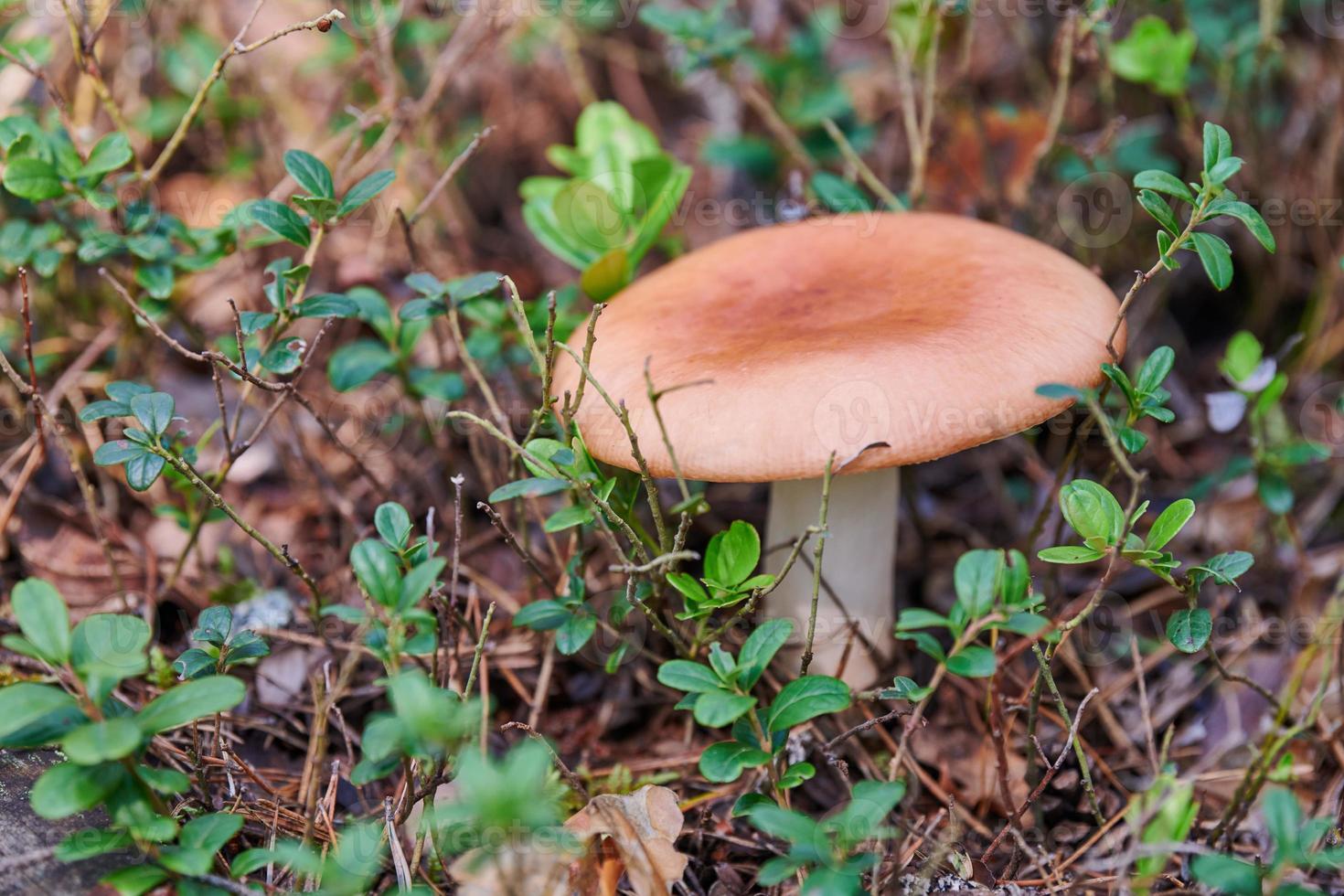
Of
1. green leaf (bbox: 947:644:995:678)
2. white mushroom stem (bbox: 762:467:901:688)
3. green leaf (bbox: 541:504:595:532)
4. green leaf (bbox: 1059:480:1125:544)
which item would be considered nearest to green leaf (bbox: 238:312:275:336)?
green leaf (bbox: 541:504:595:532)

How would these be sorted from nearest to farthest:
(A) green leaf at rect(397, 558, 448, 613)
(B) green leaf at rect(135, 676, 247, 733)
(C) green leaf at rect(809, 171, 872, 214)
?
1. (B) green leaf at rect(135, 676, 247, 733)
2. (A) green leaf at rect(397, 558, 448, 613)
3. (C) green leaf at rect(809, 171, 872, 214)

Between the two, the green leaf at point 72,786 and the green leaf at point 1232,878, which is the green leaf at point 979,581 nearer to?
the green leaf at point 1232,878

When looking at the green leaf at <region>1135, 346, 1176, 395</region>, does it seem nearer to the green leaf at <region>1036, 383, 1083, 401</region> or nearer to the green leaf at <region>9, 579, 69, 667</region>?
the green leaf at <region>1036, 383, 1083, 401</region>

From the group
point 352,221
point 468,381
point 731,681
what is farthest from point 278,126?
point 731,681

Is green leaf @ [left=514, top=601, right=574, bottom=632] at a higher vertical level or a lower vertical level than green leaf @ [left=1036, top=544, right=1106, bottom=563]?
lower

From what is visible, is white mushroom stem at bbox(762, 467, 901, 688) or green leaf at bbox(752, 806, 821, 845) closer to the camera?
green leaf at bbox(752, 806, 821, 845)

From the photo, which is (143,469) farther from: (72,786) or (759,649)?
(759,649)

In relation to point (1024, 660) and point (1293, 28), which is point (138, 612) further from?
point (1293, 28)
